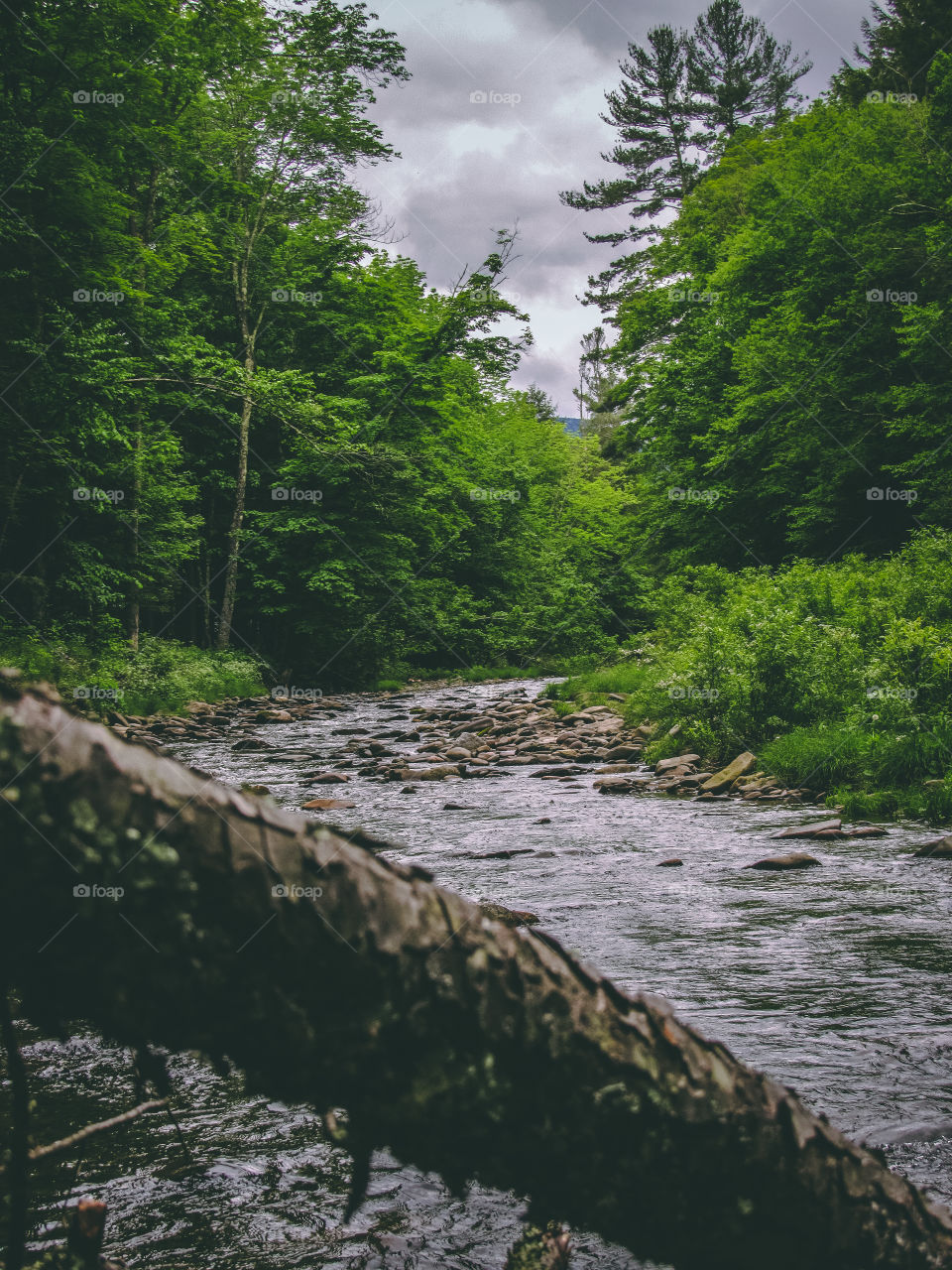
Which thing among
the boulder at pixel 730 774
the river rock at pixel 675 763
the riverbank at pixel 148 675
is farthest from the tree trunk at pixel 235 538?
the boulder at pixel 730 774

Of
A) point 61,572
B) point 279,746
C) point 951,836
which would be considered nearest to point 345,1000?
point 951,836

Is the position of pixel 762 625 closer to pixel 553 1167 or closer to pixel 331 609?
pixel 553 1167

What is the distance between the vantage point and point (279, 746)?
14852 mm

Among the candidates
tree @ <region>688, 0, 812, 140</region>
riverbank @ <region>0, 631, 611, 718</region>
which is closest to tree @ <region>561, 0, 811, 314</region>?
tree @ <region>688, 0, 812, 140</region>

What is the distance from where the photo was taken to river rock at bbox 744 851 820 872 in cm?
681

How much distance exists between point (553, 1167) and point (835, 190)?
28.3 m

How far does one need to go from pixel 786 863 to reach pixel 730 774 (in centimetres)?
372

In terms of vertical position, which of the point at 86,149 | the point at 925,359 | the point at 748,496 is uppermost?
the point at 86,149

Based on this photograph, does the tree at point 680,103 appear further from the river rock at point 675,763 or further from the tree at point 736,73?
the river rock at point 675,763

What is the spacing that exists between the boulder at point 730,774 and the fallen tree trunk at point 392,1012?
958 cm

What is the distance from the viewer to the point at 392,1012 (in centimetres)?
88

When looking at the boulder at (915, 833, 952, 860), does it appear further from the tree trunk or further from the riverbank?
the tree trunk

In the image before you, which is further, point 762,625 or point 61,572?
point 61,572

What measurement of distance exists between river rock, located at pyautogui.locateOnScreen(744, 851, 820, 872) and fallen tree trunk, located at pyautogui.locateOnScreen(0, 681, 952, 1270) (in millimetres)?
6127
